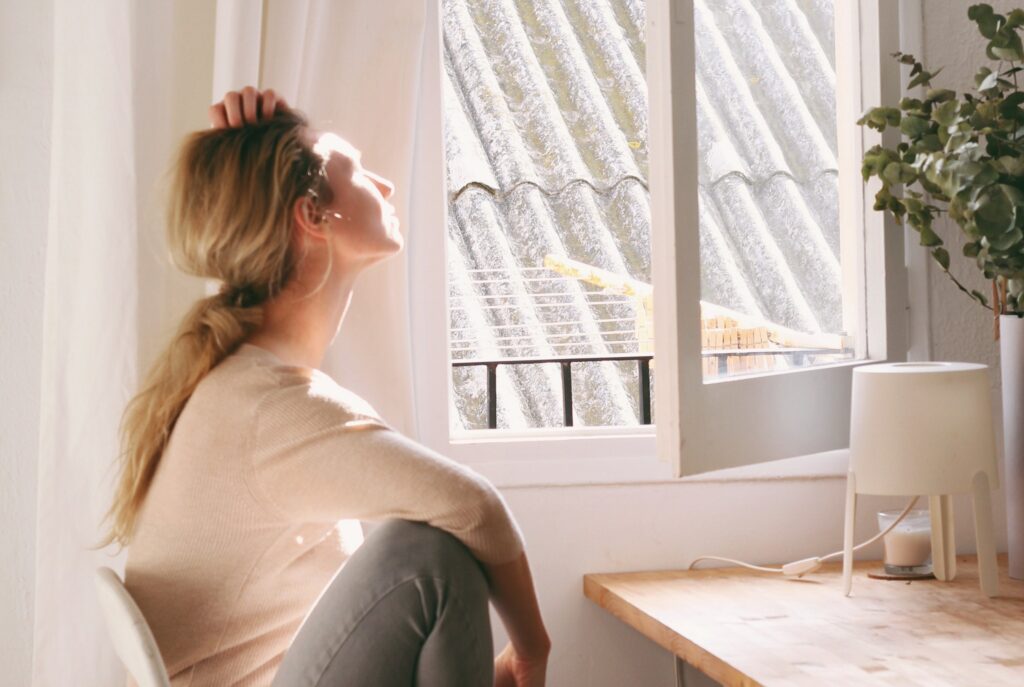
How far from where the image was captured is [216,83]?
1936 mm

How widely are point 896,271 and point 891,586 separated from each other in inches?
21.5

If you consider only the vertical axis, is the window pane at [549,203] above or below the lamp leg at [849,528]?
above

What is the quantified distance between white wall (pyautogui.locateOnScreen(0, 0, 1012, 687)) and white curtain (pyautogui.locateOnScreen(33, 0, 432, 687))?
1 centimetres

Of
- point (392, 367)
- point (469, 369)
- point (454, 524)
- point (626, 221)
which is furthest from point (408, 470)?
point (626, 221)

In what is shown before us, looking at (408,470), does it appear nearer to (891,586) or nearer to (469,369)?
(891,586)

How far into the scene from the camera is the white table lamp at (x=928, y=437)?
1.74 meters

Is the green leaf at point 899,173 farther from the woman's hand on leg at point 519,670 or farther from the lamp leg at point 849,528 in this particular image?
the woman's hand on leg at point 519,670

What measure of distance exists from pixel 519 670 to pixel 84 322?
974mm

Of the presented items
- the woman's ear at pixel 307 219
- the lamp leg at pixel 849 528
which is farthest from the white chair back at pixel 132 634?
the lamp leg at pixel 849 528

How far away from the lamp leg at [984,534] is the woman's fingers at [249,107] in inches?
45.4

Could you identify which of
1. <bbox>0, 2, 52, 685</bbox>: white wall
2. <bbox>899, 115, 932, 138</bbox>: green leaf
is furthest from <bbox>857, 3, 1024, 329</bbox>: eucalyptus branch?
<bbox>0, 2, 52, 685</bbox>: white wall

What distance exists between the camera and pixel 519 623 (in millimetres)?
1371

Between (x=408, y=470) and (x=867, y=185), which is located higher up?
(x=867, y=185)

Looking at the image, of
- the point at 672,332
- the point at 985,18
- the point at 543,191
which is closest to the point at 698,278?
the point at 672,332
